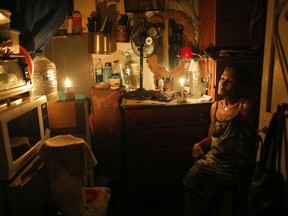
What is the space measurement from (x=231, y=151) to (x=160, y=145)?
72 cm

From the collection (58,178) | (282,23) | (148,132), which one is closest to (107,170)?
(148,132)

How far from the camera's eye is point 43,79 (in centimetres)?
217

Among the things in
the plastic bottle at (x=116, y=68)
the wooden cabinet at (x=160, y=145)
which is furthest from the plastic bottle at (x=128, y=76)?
the wooden cabinet at (x=160, y=145)

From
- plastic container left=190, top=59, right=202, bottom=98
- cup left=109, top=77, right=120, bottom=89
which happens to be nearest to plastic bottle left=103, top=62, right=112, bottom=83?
cup left=109, top=77, right=120, bottom=89

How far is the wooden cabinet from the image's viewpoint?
2346mm

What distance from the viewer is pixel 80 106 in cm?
229

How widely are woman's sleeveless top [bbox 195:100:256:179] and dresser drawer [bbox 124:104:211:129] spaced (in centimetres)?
41

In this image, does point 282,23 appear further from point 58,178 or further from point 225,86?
point 58,178

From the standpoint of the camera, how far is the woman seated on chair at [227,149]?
1877 mm

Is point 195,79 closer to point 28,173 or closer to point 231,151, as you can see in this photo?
point 231,151

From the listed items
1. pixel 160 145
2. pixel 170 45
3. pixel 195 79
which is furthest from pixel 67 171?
pixel 170 45

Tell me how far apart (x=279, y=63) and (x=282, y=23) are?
8.1 inches

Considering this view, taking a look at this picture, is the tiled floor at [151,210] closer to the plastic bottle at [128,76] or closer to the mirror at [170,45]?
the plastic bottle at [128,76]

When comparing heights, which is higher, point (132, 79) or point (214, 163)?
point (132, 79)
